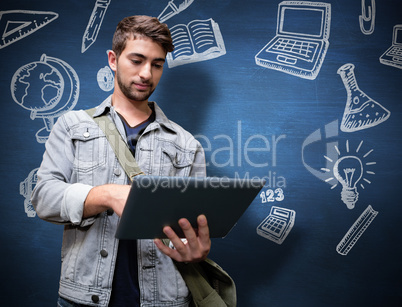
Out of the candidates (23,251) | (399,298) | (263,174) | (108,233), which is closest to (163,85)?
(263,174)

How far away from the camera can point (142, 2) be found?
5.71ft

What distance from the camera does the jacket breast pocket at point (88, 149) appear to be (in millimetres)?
1155

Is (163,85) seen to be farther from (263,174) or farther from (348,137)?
(348,137)

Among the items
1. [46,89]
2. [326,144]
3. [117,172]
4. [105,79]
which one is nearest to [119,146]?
[117,172]

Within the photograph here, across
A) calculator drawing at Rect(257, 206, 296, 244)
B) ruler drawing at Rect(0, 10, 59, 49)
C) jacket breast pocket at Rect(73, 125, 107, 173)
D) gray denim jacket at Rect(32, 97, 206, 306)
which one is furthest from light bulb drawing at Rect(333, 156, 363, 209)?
ruler drawing at Rect(0, 10, 59, 49)

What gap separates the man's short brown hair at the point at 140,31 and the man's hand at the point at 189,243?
627 mm

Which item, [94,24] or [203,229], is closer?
[203,229]

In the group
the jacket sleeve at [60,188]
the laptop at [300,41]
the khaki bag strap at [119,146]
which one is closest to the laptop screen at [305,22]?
the laptop at [300,41]

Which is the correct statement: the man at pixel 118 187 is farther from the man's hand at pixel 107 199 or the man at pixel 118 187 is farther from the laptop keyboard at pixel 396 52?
the laptop keyboard at pixel 396 52

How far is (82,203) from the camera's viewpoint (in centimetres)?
103

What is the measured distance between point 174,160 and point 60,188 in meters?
0.38

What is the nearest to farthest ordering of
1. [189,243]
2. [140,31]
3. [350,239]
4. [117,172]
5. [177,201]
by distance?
[177,201], [189,243], [117,172], [140,31], [350,239]

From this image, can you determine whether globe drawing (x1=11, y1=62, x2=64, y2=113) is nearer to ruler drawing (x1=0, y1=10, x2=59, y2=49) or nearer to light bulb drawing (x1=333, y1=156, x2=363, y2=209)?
ruler drawing (x1=0, y1=10, x2=59, y2=49)

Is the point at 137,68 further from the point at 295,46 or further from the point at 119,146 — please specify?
the point at 295,46
